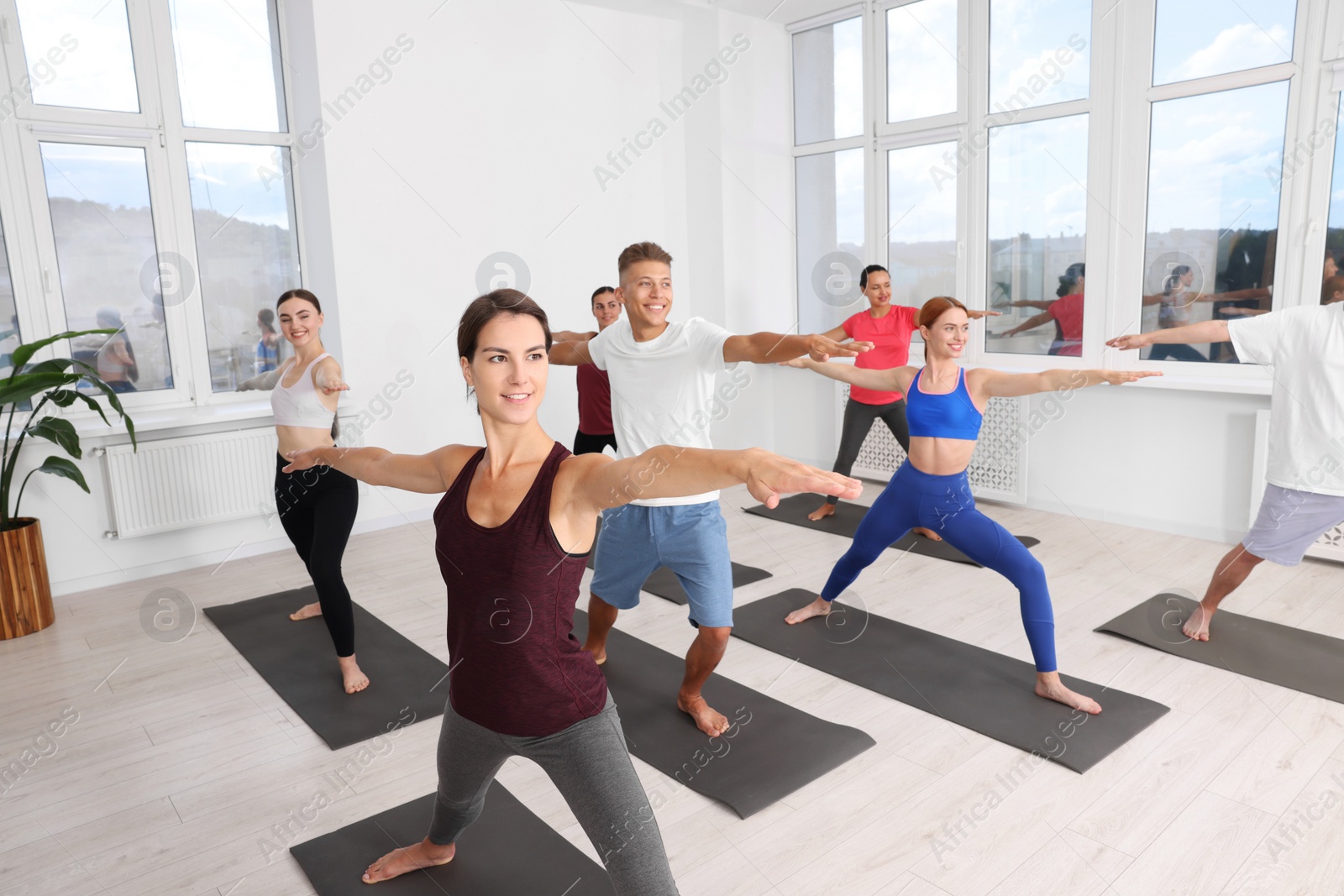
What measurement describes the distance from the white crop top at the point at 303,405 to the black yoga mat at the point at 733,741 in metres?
1.32

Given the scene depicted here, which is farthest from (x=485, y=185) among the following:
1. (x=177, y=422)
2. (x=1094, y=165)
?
(x=1094, y=165)

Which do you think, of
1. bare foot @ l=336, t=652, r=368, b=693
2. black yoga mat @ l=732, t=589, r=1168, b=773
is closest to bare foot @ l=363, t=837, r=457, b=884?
bare foot @ l=336, t=652, r=368, b=693

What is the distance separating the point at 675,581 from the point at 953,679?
4.66 feet

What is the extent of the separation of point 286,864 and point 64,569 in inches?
111

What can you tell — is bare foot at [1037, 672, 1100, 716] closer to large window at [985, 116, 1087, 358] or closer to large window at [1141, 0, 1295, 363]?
large window at [1141, 0, 1295, 363]

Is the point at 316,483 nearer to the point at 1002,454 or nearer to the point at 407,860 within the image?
the point at 407,860

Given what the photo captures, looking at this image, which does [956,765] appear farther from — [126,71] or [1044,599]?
[126,71]

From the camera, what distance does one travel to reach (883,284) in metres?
4.81

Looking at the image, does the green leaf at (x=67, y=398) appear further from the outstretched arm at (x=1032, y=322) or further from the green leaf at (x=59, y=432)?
the outstretched arm at (x=1032, y=322)

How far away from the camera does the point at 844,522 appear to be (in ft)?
16.3

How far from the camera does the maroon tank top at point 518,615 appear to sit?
1372mm

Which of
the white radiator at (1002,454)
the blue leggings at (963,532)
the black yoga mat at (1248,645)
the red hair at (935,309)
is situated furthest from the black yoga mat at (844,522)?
the red hair at (935,309)

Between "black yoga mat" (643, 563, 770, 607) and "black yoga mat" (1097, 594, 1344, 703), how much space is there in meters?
1.48

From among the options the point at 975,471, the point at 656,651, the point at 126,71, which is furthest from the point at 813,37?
the point at 656,651
